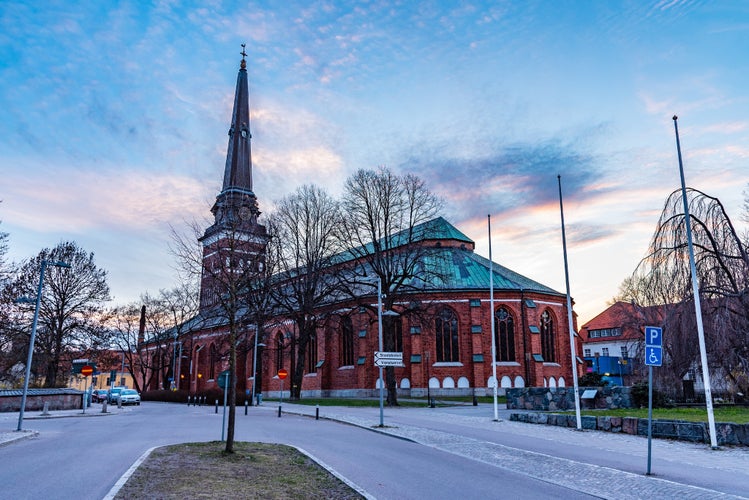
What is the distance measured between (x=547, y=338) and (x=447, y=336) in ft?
30.5

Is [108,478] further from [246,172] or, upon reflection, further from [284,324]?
[246,172]

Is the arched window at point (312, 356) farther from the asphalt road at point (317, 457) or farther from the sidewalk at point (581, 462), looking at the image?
the asphalt road at point (317, 457)

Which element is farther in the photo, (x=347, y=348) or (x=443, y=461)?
(x=347, y=348)

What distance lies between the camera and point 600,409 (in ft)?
78.9

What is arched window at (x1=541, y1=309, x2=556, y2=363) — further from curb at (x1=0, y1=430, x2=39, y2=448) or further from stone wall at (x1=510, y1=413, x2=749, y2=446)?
curb at (x1=0, y1=430, x2=39, y2=448)

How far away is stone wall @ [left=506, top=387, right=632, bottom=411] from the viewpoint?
80.9 feet

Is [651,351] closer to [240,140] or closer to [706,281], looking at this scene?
[706,281]

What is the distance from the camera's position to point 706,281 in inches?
833

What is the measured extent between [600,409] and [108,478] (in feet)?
67.2

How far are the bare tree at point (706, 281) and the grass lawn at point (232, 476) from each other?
1559 centimetres

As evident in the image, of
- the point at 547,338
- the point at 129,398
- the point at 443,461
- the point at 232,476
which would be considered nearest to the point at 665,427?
the point at 443,461

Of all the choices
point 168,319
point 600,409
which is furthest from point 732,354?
point 168,319

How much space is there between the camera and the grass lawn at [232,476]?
322 inches

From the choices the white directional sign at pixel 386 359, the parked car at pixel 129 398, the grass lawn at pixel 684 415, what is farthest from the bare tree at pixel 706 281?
the parked car at pixel 129 398
